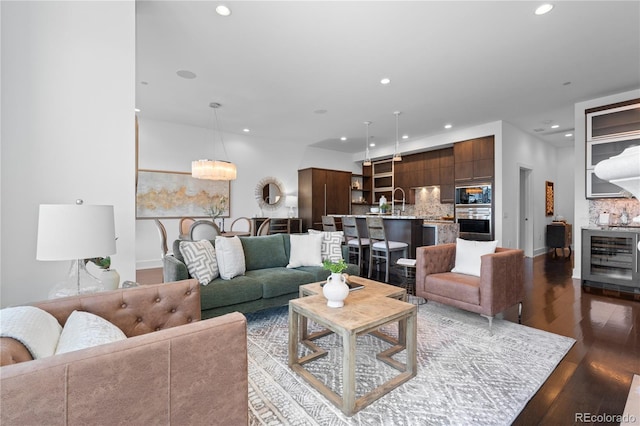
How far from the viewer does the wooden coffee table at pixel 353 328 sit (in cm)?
166

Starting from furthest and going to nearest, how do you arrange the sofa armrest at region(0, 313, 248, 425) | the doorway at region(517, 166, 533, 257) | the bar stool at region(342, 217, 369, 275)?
the doorway at region(517, 166, 533, 257) < the bar stool at region(342, 217, 369, 275) < the sofa armrest at region(0, 313, 248, 425)

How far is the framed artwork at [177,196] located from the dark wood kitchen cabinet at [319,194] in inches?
77.6

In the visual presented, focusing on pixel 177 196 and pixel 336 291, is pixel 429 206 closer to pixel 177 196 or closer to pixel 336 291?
pixel 177 196

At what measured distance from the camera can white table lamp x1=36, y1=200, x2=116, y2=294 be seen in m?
1.43

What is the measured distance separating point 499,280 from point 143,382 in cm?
290

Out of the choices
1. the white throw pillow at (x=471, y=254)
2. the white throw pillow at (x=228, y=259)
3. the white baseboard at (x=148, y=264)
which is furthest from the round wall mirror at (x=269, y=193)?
the white throw pillow at (x=471, y=254)

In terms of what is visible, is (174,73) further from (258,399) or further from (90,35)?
(258,399)

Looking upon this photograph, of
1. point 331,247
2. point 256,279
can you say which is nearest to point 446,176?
point 331,247

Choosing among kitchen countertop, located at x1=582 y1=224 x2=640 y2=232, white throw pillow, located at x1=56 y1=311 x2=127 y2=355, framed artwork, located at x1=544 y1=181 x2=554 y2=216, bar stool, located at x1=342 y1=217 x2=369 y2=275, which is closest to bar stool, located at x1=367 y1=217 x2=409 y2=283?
bar stool, located at x1=342 y1=217 x2=369 y2=275

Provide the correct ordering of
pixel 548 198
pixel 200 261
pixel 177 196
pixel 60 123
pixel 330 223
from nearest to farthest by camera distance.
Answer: pixel 60 123
pixel 200 261
pixel 330 223
pixel 177 196
pixel 548 198

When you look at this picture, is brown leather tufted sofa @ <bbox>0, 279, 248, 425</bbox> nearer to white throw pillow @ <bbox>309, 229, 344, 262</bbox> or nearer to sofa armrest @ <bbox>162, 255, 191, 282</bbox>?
sofa armrest @ <bbox>162, 255, 191, 282</bbox>

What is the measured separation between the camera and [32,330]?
1.02 meters

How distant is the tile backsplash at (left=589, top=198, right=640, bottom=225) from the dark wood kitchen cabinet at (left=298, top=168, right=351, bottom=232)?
511 cm

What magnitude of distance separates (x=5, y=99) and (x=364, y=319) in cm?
269
